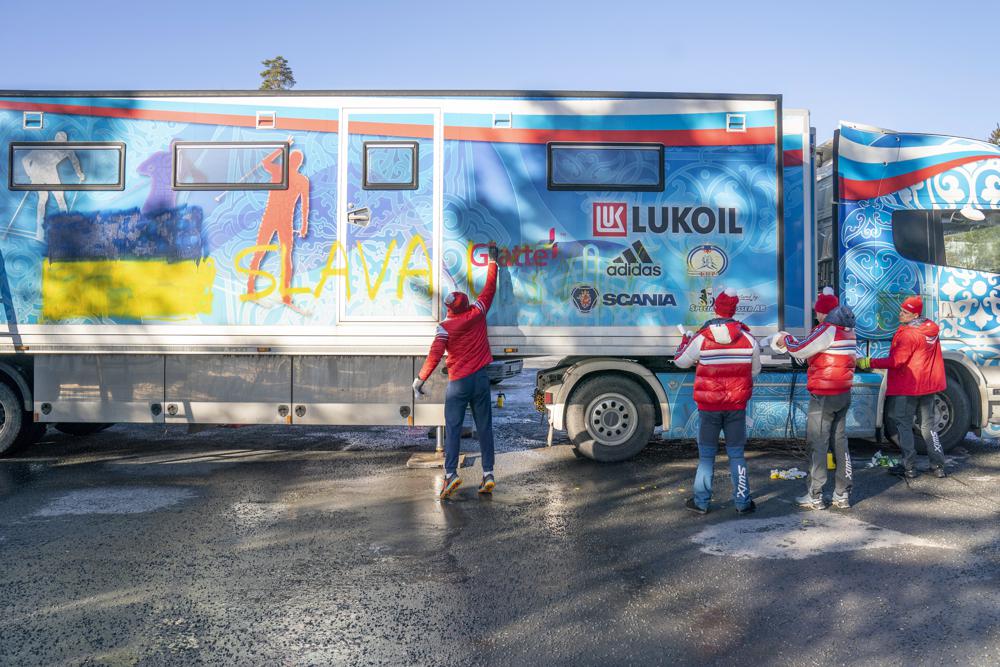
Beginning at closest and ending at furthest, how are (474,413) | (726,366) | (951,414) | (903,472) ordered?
(726,366) → (474,413) → (903,472) → (951,414)

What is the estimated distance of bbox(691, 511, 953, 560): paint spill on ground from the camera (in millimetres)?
5551

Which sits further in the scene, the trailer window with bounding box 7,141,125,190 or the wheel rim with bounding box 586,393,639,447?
the wheel rim with bounding box 586,393,639,447

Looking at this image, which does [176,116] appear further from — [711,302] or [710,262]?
[711,302]

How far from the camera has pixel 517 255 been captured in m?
8.28

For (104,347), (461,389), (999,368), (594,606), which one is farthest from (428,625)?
(999,368)

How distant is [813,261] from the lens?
27.6 feet

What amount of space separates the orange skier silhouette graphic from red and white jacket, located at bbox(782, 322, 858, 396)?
5105mm

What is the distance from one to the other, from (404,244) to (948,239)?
603 centimetres

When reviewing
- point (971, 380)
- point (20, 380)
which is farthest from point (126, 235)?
point (971, 380)

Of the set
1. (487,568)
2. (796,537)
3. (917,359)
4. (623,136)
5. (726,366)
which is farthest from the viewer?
(623,136)

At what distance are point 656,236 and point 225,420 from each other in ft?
16.9

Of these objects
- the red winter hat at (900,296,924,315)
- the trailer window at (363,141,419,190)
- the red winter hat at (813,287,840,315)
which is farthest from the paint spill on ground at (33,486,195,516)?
the red winter hat at (900,296,924,315)

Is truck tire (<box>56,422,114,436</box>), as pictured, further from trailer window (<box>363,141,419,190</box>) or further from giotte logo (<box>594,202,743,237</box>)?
giotte logo (<box>594,202,743,237</box>)

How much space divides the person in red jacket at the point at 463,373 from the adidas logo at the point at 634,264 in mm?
1754
